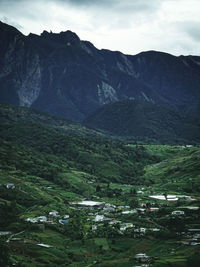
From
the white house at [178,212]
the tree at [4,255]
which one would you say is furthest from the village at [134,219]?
the tree at [4,255]

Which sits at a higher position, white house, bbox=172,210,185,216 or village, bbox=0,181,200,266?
white house, bbox=172,210,185,216

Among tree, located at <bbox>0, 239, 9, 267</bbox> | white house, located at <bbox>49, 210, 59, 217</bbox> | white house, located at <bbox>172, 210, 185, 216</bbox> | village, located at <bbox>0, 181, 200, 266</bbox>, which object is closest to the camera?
tree, located at <bbox>0, 239, 9, 267</bbox>

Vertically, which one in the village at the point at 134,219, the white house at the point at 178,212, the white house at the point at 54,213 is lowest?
the white house at the point at 54,213

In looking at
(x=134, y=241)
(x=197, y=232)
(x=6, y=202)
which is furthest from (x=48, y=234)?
(x=197, y=232)

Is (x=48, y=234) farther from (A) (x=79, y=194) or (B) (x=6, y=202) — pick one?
(A) (x=79, y=194)

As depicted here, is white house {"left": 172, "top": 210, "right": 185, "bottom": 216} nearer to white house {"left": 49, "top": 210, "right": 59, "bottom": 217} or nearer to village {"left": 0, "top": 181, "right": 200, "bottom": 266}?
village {"left": 0, "top": 181, "right": 200, "bottom": 266}

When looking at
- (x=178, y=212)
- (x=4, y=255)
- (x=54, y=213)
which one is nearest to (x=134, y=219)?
(x=178, y=212)

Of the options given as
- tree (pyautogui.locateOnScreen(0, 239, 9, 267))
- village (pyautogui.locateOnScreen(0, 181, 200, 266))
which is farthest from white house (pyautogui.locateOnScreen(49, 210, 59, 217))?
tree (pyautogui.locateOnScreen(0, 239, 9, 267))

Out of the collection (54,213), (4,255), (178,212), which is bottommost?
(54,213)

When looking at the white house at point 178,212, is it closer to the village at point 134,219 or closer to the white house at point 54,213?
the village at point 134,219

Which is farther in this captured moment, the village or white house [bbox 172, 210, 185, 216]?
white house [bbox 172, 210, 185, 216]

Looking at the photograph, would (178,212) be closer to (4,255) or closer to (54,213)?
(54,213)

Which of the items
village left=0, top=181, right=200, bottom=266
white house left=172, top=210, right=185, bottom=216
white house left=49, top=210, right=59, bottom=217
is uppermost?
white house left=172, top=210, right=185, bottom=216
